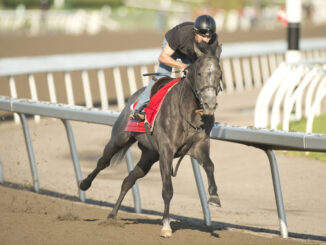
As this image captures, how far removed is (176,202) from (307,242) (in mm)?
2712

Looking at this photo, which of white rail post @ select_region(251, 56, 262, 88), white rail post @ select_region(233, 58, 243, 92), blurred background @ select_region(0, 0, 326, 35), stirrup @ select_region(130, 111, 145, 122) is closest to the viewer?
stirrup @ select_region(130, 111, 145, 122)

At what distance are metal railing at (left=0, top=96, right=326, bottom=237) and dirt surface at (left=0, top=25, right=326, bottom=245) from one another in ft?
0.86

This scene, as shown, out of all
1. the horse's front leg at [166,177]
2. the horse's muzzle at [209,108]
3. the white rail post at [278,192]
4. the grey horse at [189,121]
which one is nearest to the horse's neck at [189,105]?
the grey horse at [189,121]

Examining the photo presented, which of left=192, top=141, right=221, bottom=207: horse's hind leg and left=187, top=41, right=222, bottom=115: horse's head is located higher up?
left=187, top=41, right=222, bottom=115: horse's head

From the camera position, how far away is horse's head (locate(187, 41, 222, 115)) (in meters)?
5.83

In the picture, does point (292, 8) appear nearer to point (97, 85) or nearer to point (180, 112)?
point (180, 112)

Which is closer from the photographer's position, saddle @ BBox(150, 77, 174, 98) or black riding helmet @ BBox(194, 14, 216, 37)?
black riding helmet @ BBox(194, 14, 216, 37)

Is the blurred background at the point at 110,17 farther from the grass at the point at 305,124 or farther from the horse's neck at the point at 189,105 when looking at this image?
the horse's neck at the point at 189,105

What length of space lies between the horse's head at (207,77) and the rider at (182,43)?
→ 160 millimetres

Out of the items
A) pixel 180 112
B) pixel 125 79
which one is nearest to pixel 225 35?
pixel 125 79

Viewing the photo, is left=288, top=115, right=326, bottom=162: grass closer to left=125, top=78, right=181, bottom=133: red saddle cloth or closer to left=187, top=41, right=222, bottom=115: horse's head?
left=125, top=78, right=181, bottom=133: red saddle cloth

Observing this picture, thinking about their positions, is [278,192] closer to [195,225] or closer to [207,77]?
[195,225]

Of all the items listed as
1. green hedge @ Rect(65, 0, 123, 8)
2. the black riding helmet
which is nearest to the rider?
the black riding helmet

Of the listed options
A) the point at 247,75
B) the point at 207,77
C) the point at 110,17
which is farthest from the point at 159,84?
the point at 110,17
